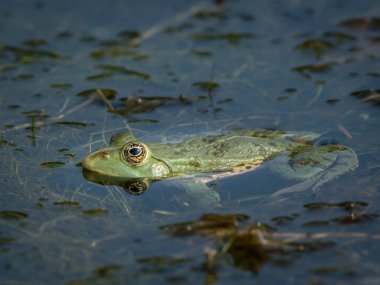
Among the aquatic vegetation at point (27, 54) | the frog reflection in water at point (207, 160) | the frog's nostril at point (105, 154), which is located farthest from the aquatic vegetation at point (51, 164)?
the aquatic vegetation at point (27, 54)

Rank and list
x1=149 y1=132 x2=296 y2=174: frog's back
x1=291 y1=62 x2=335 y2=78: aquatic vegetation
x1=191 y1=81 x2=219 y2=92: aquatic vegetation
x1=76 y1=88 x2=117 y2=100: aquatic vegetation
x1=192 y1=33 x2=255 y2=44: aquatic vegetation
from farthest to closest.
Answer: x1=192 y1=33 x2=255 y2=44: aquatic vegetation
x1=291 y1=62 x2=335 y2=78: aquatic vegetation
x1=191 y1=81 x2=219 y2=92: aquatic vegetation
x1=76 y1=88 x2=117 y2=100: aquatic vegetation
x1=149 y1=132 x2=296 y2=174: frog's back

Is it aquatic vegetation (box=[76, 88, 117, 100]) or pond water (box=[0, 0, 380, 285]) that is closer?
pond water (box=[0, 0, 380, 285])

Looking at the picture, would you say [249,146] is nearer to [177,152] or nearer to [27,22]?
[177,152]

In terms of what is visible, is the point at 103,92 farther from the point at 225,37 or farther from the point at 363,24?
the point at 363,24

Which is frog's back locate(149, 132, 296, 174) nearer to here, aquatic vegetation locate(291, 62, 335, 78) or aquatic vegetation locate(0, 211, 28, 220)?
aquatic vegetation locate(0, 211, 28, 220)

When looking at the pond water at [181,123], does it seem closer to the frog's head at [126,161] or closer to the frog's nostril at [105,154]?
the frog's head at [126,161]

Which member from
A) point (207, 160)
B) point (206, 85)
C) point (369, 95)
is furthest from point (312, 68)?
point (207, 160)

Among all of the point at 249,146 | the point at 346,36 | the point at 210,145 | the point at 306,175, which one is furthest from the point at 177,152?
the point at 346,36

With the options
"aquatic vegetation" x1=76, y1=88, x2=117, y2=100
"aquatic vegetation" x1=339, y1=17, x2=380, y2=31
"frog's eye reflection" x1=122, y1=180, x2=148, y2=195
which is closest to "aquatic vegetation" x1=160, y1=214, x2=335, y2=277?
"frog's eye reflection" x1=122, y1=180, x2=148, y2=195
